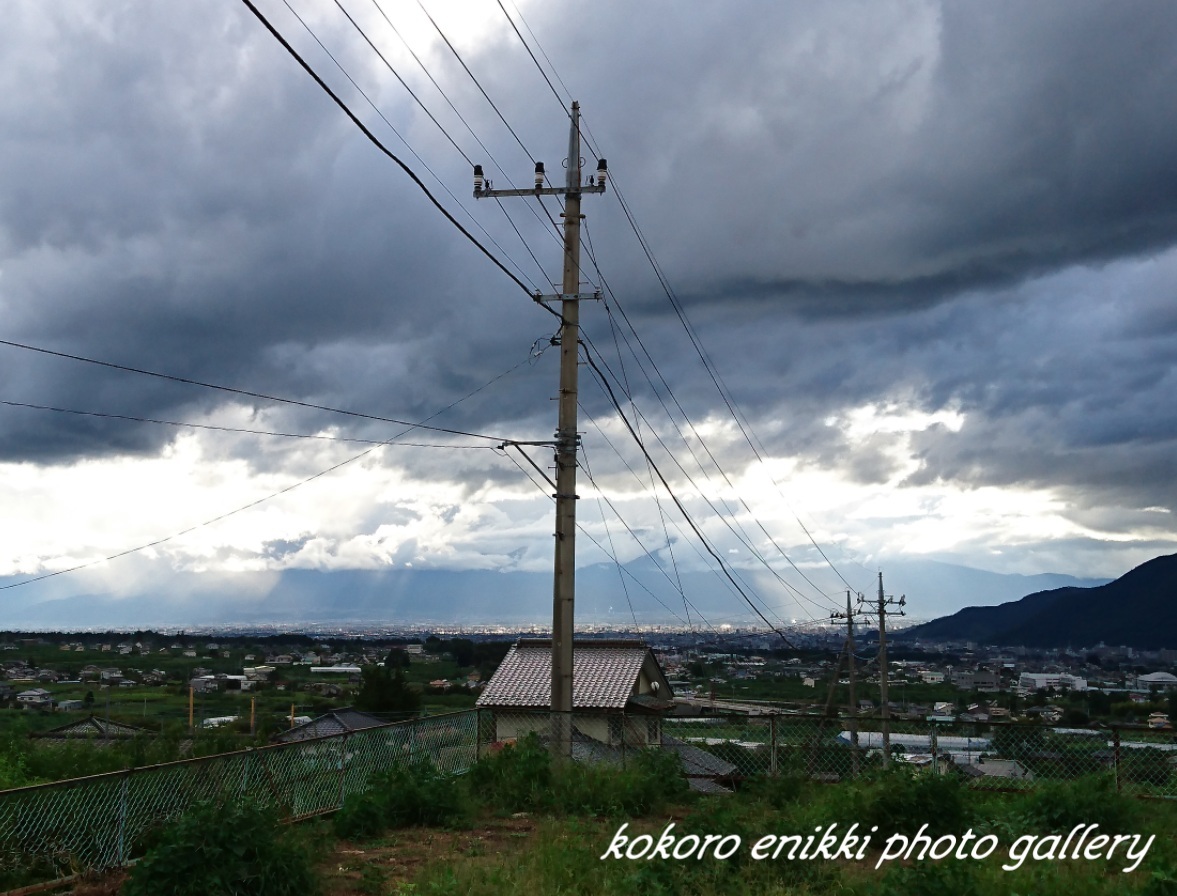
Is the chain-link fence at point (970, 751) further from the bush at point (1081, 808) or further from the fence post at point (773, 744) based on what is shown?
the bush at point (1081, 808)

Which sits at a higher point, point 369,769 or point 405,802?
point 369,769

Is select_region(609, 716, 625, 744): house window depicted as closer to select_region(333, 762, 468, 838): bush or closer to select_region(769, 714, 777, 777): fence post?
select_region(769, 714, 777, 777): fence post

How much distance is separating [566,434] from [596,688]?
51.6 ft

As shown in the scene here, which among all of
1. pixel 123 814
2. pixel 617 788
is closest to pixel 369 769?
pixel 617 788

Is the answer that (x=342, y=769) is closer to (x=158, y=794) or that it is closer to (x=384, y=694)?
(x=158, y=794)

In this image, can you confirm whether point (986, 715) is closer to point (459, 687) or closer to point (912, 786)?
point (459, 687)

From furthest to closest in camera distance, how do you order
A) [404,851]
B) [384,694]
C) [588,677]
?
1. [384,694]
2. [588,677]
3. [404,851]

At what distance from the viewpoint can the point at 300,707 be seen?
73438 millimetres

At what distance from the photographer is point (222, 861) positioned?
8078 millimetres

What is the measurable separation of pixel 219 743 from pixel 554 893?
1562 cm

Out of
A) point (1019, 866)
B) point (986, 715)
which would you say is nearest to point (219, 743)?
point (1019, 866)

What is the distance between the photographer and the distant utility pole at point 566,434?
675 inches

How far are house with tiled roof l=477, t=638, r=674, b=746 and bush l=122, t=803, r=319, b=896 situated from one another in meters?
19.0

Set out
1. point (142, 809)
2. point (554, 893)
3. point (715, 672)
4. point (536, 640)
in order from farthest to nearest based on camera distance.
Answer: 1. point (715, 672)
2. point (536, 640)
3. point (142, 809)
4. point (554, 893)
